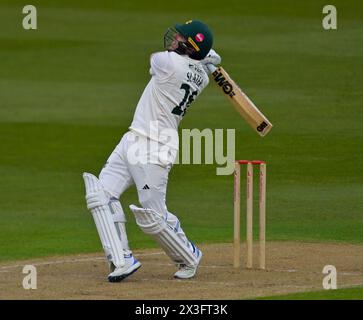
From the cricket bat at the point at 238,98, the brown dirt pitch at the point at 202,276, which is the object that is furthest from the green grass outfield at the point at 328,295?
the cricket bat at the point at 238,98

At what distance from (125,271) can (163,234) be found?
45 centimetres

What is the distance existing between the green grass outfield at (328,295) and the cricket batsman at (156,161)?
1.25 m

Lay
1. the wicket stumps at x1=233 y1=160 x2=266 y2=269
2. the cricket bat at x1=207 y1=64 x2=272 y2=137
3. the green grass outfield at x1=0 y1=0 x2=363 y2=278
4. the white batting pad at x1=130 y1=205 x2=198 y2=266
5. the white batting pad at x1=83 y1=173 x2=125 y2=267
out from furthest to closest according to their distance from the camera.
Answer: the green grass outfield at x1=0 y1=0 x2=363 y2=278, the wicket stumps at x1=233 y1=160 x2=266 y2=269, the cricket bat at x1=207 y1=64 x2=272 y2=137, the white batting pad at x1=83 y1=173 x2=125 y2=267, the white batting pad at x1=130 y1=205 x2=198 y2=266

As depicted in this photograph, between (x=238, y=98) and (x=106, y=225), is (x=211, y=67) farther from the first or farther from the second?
(x=106, y=225)

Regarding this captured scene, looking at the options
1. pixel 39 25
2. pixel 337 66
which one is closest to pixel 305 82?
pixel 337 66

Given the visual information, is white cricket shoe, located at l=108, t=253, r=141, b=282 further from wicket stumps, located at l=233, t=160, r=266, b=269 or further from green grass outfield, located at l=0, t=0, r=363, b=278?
green grass outfield, located at l=0, t=0, r=363, b=278

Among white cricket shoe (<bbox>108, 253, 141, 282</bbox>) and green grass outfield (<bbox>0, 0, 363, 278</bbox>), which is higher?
green grass outfield (<bbox>0, 0, 363, 278</bbox>)

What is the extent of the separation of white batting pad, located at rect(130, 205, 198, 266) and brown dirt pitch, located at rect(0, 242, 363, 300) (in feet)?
0.67

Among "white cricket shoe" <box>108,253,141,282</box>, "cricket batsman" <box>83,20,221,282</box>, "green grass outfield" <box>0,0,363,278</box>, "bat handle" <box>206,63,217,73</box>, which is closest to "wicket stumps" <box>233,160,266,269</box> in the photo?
"cricket batsman" <box>83,20,221,282</box>

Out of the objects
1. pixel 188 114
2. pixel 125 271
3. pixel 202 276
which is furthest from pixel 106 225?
pixel 188 114

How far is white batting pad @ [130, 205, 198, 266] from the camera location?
33.4 feet

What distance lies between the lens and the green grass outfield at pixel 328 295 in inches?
368

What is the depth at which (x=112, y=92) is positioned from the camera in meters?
20.9

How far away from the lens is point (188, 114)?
63.5 feet
